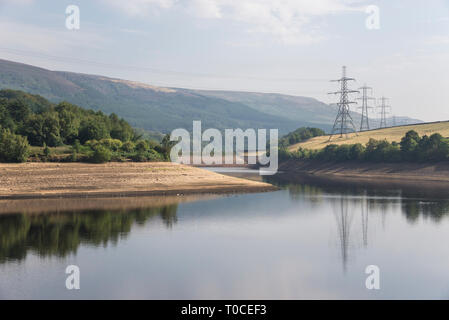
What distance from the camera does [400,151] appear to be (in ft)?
379

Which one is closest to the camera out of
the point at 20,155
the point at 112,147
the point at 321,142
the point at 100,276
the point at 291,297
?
the point at 291,297

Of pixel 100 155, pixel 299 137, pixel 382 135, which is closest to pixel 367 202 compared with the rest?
pixel 100 155

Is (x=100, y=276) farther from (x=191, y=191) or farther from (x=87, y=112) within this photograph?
(x=87, y=112)

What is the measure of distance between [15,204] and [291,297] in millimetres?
45191

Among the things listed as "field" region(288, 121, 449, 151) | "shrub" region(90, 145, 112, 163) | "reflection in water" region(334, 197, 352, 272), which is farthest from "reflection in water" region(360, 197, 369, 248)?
"field" region(288, 121, 449, 151)

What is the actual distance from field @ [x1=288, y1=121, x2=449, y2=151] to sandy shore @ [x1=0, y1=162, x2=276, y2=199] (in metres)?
78.3

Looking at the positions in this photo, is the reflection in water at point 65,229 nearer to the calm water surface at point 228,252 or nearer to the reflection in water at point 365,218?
the calm water surface at point 228,252

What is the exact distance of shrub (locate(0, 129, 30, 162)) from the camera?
232 feet

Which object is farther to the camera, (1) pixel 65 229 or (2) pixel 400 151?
(2) pixel 400 151

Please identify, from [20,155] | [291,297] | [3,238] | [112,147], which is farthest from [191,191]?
[291,297]

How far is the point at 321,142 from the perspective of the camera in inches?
6658

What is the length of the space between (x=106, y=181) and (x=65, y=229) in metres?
29.6

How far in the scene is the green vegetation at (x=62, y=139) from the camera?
73062mm

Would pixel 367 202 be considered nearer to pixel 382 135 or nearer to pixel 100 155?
pixel 100 155
